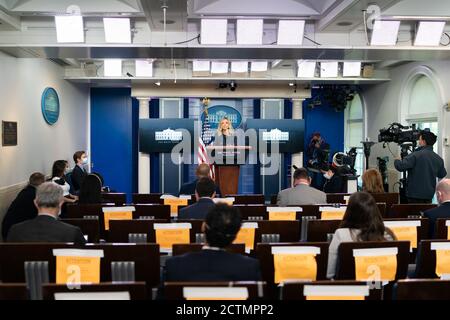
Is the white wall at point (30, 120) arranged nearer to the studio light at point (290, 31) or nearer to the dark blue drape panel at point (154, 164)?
the dark blue drape panel at point (154, 164)

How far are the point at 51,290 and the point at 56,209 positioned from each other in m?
1.24

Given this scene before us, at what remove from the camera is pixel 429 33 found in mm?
5508

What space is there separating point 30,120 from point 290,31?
446 cm

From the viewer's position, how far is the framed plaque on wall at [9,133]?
634 centimetres

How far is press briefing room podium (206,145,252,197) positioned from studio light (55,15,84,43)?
4345 mm

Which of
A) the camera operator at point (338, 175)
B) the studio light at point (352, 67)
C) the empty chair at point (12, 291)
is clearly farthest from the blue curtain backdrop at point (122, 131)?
the empty chair at point (12, 291)

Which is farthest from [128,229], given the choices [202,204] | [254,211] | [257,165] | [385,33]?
[257,165]

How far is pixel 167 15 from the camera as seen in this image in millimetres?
5102

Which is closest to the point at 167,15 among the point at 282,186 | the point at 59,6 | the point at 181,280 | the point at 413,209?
the point at 59,6

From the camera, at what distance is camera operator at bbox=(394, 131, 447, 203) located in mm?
6242

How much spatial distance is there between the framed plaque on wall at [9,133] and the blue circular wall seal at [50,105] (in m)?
1.36

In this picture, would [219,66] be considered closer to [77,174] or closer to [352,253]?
[77,174]

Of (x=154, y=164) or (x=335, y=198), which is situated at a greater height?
(x=154, y=164)

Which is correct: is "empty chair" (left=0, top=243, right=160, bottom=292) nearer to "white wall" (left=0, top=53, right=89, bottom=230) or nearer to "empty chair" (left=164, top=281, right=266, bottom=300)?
"empty chair" (left=164, top=281, right=266, bottom=300)
